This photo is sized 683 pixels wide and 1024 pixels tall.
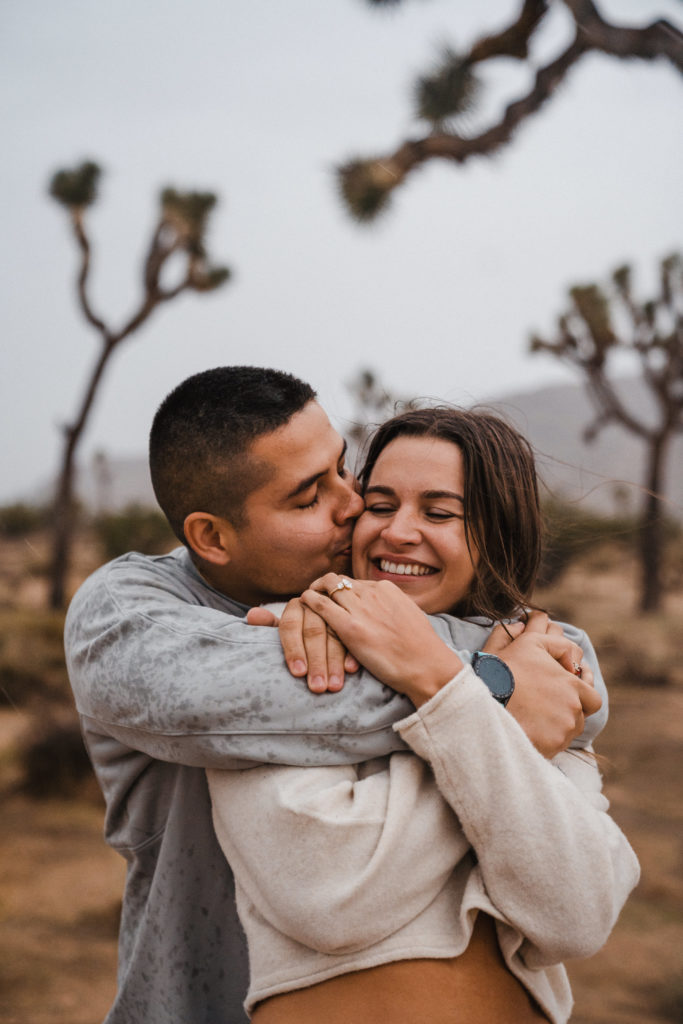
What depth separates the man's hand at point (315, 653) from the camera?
1617 mm

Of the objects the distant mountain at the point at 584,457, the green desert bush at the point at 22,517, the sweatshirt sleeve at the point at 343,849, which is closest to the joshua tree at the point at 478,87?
the distant mountain at the point at 584,457

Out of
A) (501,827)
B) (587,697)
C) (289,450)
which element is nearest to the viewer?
(501,827)

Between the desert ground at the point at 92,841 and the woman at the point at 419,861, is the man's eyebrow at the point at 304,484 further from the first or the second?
the desert ground at the point at 92,841

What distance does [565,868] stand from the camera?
1508mm

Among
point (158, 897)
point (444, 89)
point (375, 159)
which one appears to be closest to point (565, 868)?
point (158, 897)

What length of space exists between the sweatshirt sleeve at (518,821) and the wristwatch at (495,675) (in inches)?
5.8

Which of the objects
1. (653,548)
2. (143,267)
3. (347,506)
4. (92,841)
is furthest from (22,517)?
(347,506)

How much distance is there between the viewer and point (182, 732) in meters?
1.64

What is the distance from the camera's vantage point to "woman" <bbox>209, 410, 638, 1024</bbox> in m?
1.49

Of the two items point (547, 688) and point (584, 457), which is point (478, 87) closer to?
point (584, 457)

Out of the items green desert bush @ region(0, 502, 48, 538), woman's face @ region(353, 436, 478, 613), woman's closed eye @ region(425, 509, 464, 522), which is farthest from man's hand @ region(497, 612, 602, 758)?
green desert bush @ region(0, 502, 48, 538)

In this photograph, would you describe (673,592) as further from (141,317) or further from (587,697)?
(587,697)

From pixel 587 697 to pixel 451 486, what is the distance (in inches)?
24.6

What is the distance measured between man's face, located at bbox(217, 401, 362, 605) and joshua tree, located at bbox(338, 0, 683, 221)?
5.02 meters
